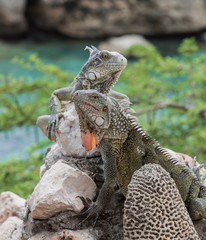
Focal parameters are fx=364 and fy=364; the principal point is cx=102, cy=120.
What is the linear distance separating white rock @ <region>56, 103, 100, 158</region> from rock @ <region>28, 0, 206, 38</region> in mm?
14384

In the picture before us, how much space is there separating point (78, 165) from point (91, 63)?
0.91m

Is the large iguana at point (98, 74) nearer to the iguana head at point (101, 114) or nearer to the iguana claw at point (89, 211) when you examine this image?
the iguana head at point (101, 114)

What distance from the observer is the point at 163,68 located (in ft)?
22.8

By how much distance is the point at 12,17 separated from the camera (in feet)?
54.3

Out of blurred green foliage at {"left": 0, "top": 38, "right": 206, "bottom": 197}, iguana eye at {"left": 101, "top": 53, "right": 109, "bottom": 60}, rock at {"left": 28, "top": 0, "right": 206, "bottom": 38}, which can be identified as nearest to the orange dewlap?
iguana eye at {"left": 101, "top": 53, "right": 109, "bottom": 60}

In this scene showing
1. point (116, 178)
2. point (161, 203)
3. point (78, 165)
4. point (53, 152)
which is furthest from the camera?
point (53, 152)

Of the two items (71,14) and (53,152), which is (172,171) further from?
(71,14)

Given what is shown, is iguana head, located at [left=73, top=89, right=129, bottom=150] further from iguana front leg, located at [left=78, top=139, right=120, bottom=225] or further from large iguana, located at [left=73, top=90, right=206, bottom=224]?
iguana front leg, located at [left=78, top=139, right=120, bottom=225]

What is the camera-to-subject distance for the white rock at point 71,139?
3.16 m

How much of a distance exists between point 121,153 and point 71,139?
538 mm

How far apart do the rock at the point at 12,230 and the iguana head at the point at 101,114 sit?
1008 millimetres

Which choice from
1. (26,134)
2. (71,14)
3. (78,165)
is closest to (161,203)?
(78,165)

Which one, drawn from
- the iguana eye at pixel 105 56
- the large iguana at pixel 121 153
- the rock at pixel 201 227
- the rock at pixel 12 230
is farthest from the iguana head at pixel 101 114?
the rock at pixel 12 230

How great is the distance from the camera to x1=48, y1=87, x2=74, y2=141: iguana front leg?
10.9 feet
